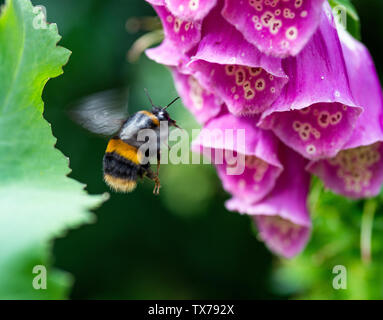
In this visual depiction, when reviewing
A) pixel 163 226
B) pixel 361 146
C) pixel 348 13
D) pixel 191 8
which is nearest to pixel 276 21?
pixel 191 8

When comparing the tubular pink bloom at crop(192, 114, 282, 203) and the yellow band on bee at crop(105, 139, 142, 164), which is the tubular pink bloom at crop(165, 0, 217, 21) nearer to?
the tubular pink bloom at crop(192, 114, 282, 203)

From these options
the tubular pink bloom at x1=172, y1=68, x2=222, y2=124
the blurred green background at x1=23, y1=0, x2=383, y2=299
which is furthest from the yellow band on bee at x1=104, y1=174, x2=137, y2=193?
the blurred green background at x1=23, y1=0, x2=383, y2=299

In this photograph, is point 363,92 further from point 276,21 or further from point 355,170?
point 276,21

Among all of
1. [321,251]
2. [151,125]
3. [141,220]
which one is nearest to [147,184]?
[141,220]

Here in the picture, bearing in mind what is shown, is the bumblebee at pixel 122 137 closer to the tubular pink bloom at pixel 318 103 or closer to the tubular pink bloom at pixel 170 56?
the tubular pink bloom at pixel 170 56
